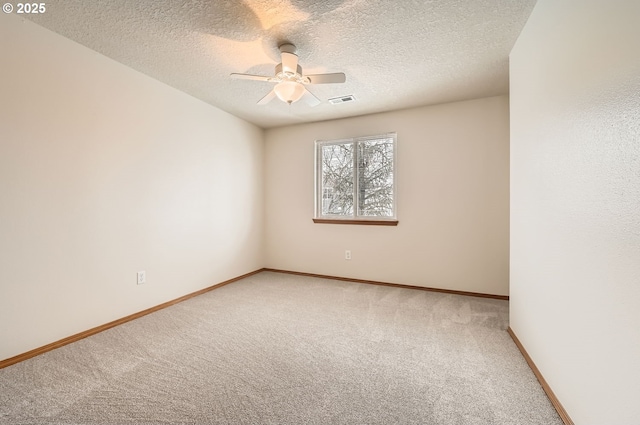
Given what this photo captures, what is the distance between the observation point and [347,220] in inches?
156

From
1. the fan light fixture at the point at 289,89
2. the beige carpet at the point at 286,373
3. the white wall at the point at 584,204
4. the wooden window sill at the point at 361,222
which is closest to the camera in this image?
the white wall at the point at 584,204

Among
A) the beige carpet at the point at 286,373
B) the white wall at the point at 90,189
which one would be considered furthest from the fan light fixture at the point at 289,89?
the beige carpet at the point at 286,373

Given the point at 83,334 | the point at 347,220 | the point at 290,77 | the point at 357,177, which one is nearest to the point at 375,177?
the point at 357,177

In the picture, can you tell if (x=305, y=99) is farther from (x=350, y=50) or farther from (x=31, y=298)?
(x=31, y=298)

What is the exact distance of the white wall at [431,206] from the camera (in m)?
3.21

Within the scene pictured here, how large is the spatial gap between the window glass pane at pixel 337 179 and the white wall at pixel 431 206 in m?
0.20

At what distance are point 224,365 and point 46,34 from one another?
275 centimetres

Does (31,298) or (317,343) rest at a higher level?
(31,298)

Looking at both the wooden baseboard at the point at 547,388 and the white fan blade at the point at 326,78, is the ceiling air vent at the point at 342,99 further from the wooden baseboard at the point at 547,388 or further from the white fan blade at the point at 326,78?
the wooden baseboard at the point at 547,388

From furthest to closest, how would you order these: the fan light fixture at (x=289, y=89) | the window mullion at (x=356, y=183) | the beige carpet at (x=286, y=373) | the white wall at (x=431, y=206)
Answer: the window mullion at (x=356, y=183), the white wall at (x=431, y=206), the fan light fixture at (x=289, y=89), the beige carpet at (x=286, y=373)

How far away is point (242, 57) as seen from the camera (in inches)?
92.0

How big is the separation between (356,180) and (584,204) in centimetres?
289

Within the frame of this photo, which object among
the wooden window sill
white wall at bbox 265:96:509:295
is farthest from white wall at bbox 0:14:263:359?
the wooden window sill

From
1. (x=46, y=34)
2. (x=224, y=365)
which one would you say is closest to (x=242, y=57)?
(x=46, y=34)
